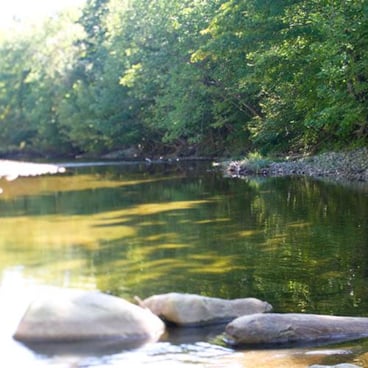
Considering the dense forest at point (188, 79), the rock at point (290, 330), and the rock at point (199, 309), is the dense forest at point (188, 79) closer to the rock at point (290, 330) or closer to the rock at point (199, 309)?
the rock at point (199, 309)

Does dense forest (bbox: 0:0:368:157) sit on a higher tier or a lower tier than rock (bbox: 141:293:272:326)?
higher

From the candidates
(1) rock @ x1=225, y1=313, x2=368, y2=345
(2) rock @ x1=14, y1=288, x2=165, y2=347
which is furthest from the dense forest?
(2) rock @ x1=14, y1=288, x2=165, y2=347

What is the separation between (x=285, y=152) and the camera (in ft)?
102

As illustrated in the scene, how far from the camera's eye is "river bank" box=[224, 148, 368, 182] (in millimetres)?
23781

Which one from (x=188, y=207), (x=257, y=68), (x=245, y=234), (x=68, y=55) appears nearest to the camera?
(x=245, y=234)

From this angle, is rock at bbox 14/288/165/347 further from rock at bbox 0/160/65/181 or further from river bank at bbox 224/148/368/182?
rock at bbox 0/160/65/181

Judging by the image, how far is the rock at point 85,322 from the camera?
729 centimetres

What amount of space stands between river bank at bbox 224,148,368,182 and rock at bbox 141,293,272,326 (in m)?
14.8

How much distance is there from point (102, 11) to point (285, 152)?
29575 mm

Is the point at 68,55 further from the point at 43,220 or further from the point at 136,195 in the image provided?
the point at 43,220

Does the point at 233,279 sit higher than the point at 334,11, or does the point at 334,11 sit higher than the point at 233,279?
the point at 334,11

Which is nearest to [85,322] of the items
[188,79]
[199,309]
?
[199,309]

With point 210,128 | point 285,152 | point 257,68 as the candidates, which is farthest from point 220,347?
Answer: point 210,128

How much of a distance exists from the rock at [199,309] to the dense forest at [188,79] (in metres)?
14.4
